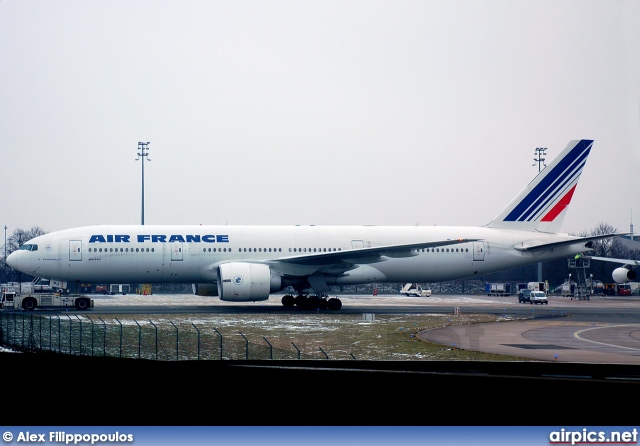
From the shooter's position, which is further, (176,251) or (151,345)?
(176,251)

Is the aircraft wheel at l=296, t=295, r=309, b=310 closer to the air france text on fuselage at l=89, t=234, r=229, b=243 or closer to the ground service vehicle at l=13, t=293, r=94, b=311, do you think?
the air france text on fuselage at l=89, t=234, r=229, b=243

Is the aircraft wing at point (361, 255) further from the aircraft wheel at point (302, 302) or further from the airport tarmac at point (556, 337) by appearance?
the airport tarmac at point (556, 337)

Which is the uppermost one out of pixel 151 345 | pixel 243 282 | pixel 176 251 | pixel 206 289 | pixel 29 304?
pixel 176 251

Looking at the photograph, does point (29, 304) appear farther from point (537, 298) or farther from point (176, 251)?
point (537, 298)

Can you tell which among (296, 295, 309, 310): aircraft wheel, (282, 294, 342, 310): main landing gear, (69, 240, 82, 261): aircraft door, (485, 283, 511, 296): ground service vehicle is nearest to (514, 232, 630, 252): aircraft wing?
(282, 294, 342, 310): main landing gear

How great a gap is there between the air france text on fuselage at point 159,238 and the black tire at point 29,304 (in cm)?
477

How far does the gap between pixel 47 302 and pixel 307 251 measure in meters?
15.3

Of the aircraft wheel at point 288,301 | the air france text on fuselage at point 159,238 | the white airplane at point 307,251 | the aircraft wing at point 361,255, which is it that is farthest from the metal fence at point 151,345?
the aircraft wheel at point 288,301

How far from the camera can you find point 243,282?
39.3 metres

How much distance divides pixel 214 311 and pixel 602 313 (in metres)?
21.7

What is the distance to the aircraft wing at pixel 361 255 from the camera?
41.0m

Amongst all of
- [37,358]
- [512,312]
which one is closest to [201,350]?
[37,358]

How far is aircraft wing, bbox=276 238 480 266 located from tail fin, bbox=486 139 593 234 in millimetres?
7006

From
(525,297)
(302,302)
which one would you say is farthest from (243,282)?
(525,297)
